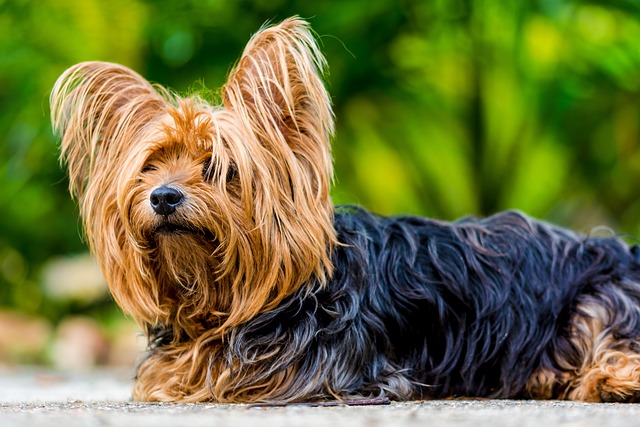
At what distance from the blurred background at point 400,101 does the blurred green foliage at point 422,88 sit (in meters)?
0.02

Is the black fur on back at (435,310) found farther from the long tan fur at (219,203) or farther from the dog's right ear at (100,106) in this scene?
the dog's right ear at (100,106)

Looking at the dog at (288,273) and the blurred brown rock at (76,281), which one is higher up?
the dog at (288,273)

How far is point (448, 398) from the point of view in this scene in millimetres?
5133

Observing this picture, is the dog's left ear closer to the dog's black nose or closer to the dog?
the dog

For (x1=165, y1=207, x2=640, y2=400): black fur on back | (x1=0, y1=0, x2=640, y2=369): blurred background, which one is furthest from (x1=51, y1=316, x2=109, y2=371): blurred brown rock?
(x1=165, y1=207, x2=640, y2=400): black fur on back

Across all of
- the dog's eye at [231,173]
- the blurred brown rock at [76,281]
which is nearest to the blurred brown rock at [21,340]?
the blurred brown rock at [76,281]

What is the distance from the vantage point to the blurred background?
418 inches

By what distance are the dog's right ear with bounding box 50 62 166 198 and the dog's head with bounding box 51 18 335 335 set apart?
2cm

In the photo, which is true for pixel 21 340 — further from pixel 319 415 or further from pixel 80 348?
pixel 319 415

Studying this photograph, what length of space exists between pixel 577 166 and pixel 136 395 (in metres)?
7.91

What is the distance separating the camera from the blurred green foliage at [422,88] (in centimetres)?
1068

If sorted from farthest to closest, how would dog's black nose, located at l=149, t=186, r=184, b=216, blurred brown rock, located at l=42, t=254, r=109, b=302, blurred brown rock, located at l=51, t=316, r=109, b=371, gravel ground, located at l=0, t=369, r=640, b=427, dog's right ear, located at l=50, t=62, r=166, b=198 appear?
Answer: blurred brown rock, located at l=42, t=254, r=109, b=302 → blurred brown rock, located at l=51, t=316, r=109, b=371 → dog's right ear, located at l=50, t=62, r=166, b=198 → dog's black nose, located at l=149, t=186, r=184, b=216 → gravel ground, located at l=0, t=369, r=640, b=427

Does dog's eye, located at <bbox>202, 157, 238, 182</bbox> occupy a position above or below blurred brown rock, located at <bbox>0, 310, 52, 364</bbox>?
above

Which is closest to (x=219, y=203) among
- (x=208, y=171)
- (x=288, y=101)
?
(x=208, y=171)
